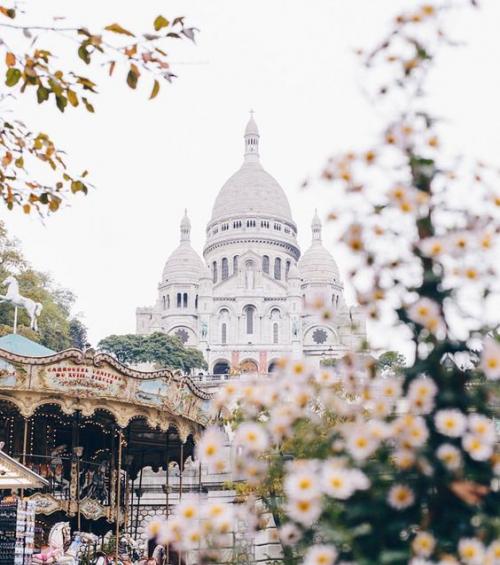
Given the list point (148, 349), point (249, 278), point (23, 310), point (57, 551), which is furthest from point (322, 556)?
point (249, 278)

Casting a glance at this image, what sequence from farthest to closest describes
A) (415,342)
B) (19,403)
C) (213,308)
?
(213,308)
(19,403)
(415,342)

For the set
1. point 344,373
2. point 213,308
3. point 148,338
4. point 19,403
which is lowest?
point 344,373

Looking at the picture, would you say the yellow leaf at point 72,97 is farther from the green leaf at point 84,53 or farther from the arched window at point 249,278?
the arched window at point 249,278

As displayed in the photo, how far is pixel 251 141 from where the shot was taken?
10012 centimetres

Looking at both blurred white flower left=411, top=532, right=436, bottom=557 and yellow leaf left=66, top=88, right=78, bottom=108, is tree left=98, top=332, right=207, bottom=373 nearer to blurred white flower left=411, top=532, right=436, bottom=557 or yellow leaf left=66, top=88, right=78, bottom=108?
yellow leaf left=66, top=88, right=78, bottom=108

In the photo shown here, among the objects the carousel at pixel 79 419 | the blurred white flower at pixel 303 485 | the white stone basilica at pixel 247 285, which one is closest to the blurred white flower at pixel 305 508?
the blurred white flower at pixel 303 485

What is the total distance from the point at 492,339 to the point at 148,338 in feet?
207

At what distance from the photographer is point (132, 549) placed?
20.9 m

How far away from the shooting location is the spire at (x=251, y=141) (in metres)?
98.2

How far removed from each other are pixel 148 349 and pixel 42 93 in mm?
59259

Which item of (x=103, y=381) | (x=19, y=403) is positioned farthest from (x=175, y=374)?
(x=19, y=403)

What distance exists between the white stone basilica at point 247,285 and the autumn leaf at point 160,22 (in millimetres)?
68297

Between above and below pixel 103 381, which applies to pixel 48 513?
below

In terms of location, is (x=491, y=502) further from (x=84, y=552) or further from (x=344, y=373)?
(x=84, y=552)
